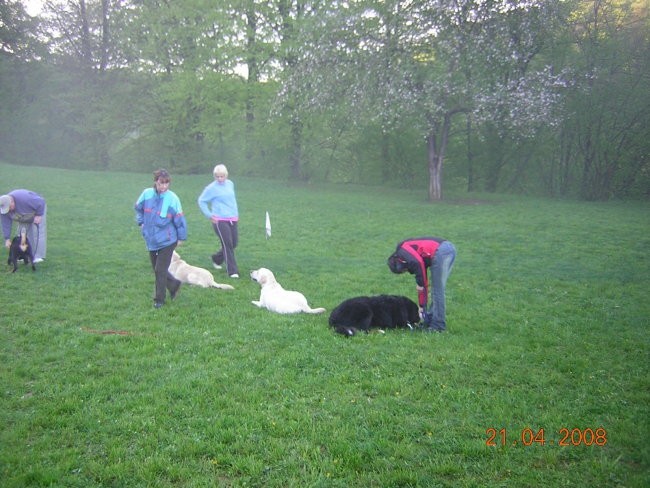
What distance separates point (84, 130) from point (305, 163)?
17461 mm

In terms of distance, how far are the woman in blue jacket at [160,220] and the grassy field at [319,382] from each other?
2.81ft

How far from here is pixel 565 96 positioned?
945 inches

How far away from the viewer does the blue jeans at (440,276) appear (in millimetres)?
6282

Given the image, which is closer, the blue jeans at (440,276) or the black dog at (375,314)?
the blue jeans at (440,276)

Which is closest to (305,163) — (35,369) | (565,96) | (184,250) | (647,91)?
(565,96)

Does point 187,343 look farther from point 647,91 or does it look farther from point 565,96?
point 647,91

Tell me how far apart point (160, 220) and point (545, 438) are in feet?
17.9

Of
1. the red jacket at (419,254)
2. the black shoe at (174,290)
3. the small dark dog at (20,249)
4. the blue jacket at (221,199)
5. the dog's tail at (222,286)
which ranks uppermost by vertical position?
the blue jacket at (221,199)

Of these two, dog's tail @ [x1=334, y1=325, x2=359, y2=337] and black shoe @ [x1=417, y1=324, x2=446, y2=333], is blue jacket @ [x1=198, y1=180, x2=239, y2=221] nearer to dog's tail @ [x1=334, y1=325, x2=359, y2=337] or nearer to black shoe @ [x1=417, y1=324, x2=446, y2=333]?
dog's tail @ [x1=334, y1=325, x2=359, y2=337]

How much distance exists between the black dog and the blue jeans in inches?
11.8

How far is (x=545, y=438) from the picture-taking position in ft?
13.3

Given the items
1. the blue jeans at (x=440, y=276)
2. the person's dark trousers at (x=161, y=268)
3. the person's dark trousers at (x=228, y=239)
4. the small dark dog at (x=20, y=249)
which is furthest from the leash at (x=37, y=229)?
the blue jeans at (x=440, y=276)

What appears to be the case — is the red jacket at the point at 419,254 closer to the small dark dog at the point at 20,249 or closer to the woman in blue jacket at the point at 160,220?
the woman in blue jacket at the point at 160,220

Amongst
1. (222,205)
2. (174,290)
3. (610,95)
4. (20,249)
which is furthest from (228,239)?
(610,95)
